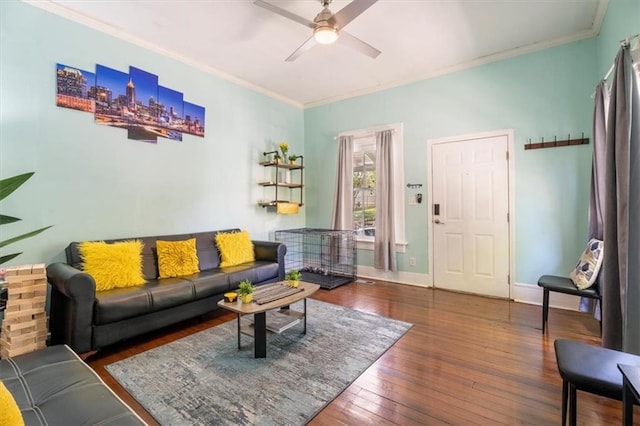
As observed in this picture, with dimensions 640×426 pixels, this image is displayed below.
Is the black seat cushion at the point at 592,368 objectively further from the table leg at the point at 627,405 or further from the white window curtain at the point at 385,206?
the white window curtain at the point at 385,206

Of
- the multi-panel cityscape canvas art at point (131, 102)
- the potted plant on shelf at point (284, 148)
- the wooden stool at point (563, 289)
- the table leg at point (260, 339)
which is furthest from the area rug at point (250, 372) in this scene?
the potted plant on shelf at point (284, 148)

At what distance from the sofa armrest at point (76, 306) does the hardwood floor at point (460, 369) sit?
0.77ft

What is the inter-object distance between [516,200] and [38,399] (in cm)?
441

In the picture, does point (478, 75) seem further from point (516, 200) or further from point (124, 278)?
point (124, 278)

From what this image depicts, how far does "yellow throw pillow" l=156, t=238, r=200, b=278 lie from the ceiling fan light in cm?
255

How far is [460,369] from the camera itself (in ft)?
6.97

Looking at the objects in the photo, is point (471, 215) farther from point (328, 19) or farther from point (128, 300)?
point (128, 300)

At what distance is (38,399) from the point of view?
1.21m

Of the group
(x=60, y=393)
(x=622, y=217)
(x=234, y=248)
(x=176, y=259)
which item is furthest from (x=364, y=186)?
(x=60, y=393)

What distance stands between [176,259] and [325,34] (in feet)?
8.77

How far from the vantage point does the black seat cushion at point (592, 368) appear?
118cm

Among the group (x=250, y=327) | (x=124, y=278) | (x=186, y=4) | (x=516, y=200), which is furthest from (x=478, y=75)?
(x=124, y=278)

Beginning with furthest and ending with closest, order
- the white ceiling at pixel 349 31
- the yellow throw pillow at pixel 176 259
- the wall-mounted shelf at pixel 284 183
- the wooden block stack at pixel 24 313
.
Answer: the wall-mounted shelf at pixel 284 183 → the yellow throw pillow at pixel 176 259 → the white ceiling at pixel 349 31 → the wooden block stack at pixel 24 313

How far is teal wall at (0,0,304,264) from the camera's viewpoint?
2525mm
